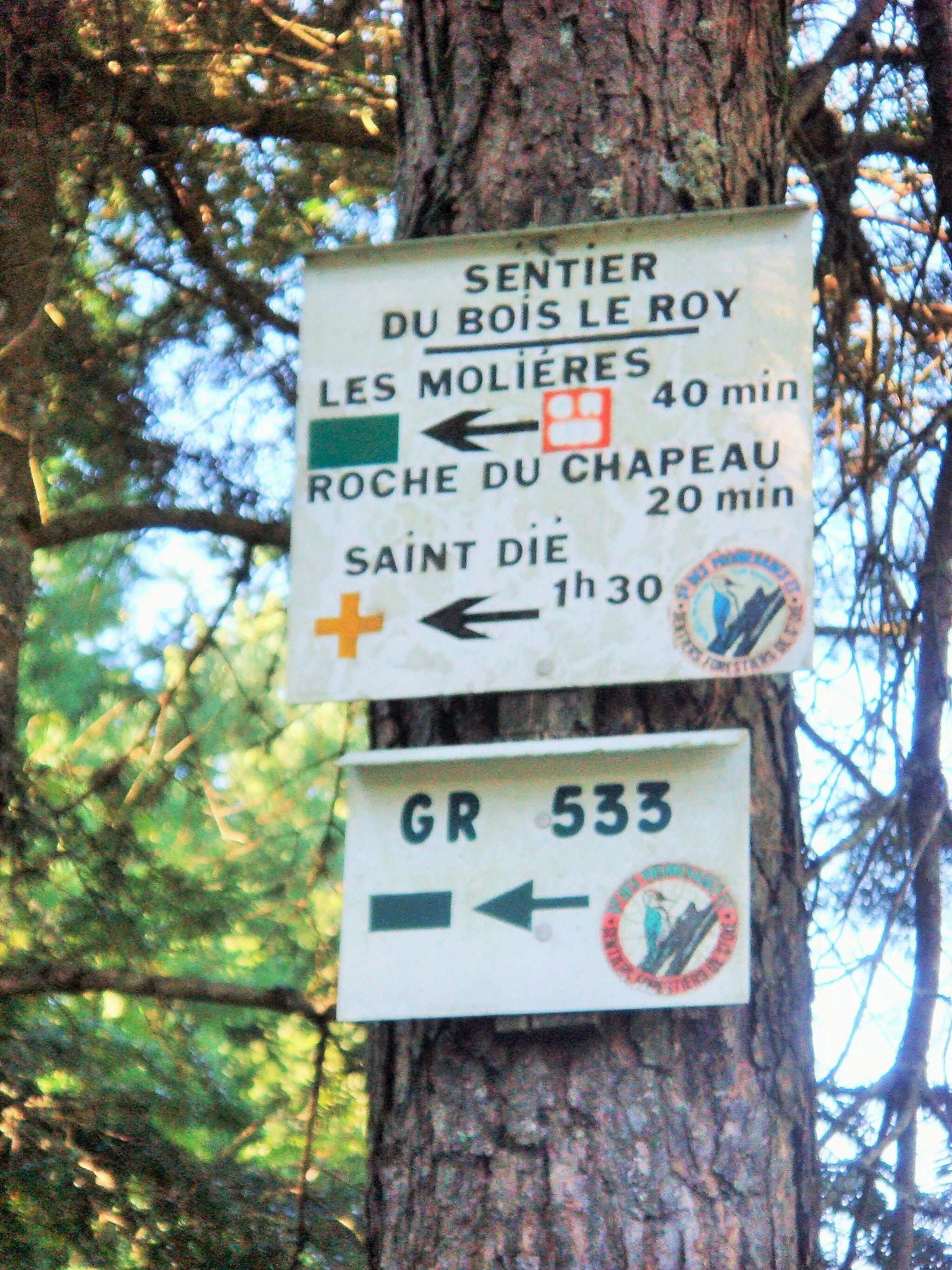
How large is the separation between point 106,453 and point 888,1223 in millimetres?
3435

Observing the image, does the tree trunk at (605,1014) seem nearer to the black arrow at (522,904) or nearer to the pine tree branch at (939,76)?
the black arrow at (522,904)

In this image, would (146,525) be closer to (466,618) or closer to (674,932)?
(466,618)

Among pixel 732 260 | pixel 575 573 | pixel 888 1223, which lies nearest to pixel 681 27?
pixel 732 260

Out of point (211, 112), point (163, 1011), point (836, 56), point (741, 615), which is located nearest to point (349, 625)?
point (741, 615)

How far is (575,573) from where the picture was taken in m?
2.26

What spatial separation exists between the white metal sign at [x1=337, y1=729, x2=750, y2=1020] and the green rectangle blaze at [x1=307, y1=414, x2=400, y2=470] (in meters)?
A: 0.44

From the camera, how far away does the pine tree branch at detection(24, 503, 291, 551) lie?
202 inches

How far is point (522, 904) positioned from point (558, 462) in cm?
60

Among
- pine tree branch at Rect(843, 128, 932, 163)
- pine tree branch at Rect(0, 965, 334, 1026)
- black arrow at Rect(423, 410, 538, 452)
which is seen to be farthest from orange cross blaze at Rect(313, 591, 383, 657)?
pine tree branch at Rect(843, 128, 932, 163)

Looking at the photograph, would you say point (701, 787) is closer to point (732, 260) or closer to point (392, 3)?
point (732, 260)

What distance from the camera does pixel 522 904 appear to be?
2.14 meters

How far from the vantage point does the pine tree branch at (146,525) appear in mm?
5125

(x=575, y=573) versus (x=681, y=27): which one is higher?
(x=681, y=27)

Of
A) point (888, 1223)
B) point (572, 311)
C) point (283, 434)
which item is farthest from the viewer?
point (283, 434)
